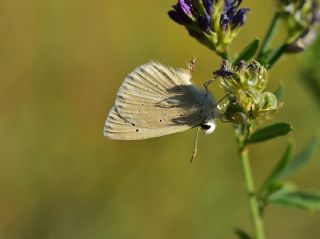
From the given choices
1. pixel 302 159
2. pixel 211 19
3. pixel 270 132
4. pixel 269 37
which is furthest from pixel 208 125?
pixel 302 159

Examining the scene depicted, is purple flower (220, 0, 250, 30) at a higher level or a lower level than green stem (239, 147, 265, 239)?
higher

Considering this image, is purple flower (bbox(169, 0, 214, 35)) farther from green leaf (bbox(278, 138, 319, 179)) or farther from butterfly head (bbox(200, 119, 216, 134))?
green leaf (bbox(278, 138, 319, 179))

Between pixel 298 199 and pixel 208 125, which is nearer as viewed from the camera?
pixel 208 125

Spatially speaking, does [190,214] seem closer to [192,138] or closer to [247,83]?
[192,138]

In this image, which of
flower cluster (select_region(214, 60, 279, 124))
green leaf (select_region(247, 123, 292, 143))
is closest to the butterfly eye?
flower cluster (select_region(214, 60, 279, 124))

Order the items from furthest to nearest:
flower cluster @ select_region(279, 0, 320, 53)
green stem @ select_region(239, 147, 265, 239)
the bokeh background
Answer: the bokeh background
flower cluster @ select_region(279, 0, 320, 53)
green stem @ select_region(239, 147, 265, 239)

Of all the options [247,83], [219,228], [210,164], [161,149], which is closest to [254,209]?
[247,83]

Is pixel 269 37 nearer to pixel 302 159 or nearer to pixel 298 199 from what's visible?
pixel 302 159
